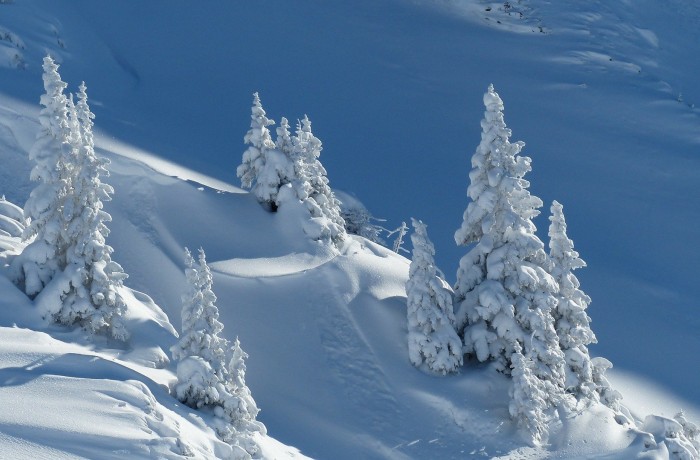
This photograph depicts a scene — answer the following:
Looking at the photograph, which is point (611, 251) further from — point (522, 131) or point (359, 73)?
point (359, 73)

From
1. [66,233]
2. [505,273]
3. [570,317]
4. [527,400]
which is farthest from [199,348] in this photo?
[570,317]

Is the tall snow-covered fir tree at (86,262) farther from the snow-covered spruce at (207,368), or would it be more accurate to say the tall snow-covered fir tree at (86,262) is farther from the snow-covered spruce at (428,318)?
the snow-covered spruce at (428,318)

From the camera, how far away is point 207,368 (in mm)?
22203

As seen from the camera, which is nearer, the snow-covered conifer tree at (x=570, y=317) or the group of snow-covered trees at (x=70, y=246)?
the group of snow-covered trees at (x=70, y=246)

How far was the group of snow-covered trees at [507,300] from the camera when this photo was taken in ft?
92.0

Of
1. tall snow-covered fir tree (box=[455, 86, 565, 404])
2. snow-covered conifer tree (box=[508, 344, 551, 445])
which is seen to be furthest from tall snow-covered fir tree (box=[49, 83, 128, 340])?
snow-covered conifer tree (box=[508, 344, 551, 445])

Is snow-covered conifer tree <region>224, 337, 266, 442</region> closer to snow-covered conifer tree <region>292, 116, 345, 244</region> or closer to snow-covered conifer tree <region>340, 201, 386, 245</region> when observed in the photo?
snow-covered conifer tree <region>292, 116, 345, 244</region>

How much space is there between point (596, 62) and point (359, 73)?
17.2 metres

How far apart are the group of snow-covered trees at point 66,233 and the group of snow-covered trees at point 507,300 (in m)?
8.87

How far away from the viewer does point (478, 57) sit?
66688 mm

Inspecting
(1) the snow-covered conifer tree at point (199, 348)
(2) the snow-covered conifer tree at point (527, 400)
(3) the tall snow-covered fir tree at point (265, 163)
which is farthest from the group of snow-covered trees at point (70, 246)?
(3) the tall snow-covered fir tree at point (265, 163)

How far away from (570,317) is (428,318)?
15.1ft

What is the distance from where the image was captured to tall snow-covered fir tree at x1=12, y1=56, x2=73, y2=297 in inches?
939

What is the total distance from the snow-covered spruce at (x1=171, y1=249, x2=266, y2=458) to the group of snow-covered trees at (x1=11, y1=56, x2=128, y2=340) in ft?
8.60
